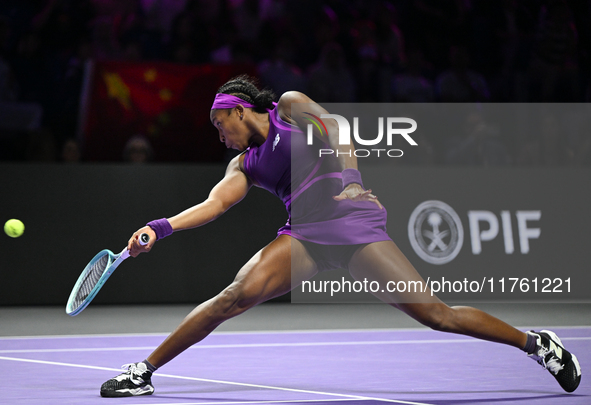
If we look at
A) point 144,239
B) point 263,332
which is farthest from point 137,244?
point 263,332

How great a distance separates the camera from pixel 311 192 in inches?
166

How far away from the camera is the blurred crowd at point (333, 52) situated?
9.00 meters

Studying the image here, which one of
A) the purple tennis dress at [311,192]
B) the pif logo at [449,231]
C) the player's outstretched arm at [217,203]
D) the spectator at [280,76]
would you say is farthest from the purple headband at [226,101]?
the spectator at [280,76]

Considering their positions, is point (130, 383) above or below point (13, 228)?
below

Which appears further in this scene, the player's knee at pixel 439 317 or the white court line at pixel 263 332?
the white court line at pixel 263 332

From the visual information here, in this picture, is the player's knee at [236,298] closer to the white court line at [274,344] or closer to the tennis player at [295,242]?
the tennis player at [295,242]

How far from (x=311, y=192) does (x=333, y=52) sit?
5962 millimetres

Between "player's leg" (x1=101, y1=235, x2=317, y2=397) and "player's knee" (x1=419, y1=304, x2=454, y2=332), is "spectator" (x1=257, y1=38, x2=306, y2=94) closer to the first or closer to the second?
"player's leg" (x1=101, y1=235, x2=317, y2=397)

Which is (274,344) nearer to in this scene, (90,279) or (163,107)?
(90,279)

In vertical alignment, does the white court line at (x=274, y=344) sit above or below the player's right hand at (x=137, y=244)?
below

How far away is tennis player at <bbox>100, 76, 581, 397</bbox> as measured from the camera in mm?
4027

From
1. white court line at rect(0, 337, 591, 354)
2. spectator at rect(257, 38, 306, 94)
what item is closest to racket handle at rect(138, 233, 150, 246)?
white court line at rect(0, 337, 591, 354)

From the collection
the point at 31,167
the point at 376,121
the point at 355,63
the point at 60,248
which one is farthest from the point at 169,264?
the point at 355,63

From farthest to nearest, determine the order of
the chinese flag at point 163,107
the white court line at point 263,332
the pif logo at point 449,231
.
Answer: the chinese flag at point 163,107, the pif logo at point 449,231, the white court line at point 263,332
